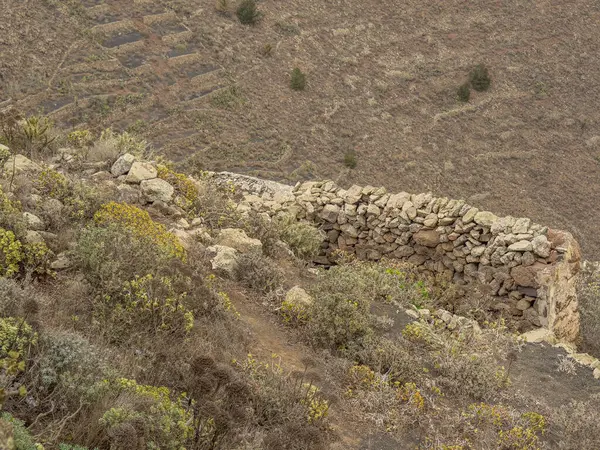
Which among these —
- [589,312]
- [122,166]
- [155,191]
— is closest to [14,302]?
[155,191]

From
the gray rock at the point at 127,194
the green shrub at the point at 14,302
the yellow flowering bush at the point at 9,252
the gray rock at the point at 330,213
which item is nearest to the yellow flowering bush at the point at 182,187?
the gray rock at the point at 127,194

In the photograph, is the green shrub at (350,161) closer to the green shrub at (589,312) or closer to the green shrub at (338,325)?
the green shrub at (589,312)

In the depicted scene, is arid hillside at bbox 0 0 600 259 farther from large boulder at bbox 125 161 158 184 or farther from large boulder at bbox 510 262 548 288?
large boulder at bbox 510 262 548 288

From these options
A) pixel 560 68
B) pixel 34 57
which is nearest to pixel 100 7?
pixel 34 57

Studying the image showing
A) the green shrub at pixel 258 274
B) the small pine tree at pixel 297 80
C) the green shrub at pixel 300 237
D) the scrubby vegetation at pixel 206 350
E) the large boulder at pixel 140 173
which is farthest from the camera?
the small pine tree at pixel 297 80

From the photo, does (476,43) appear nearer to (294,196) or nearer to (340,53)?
(340,53)
